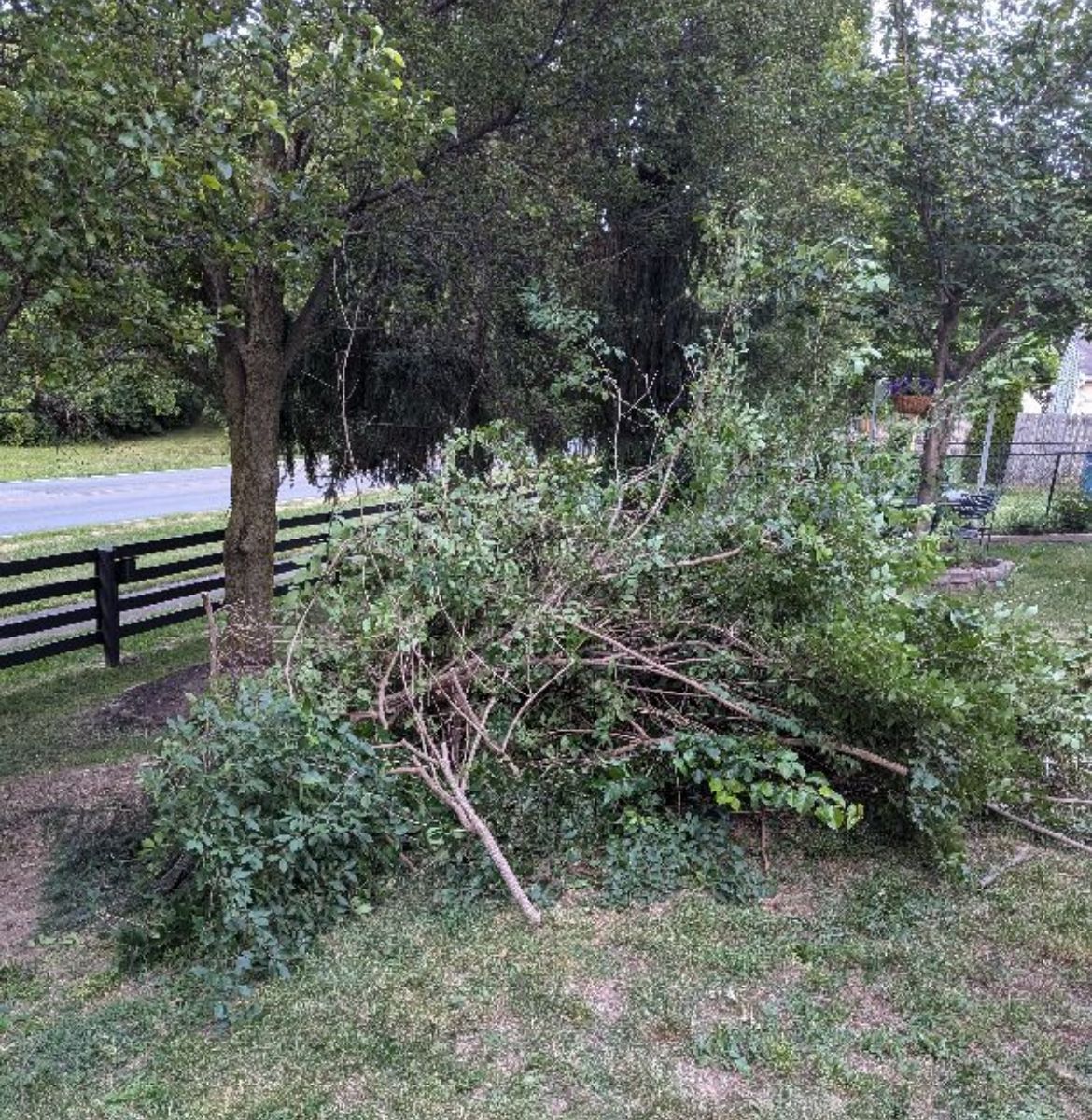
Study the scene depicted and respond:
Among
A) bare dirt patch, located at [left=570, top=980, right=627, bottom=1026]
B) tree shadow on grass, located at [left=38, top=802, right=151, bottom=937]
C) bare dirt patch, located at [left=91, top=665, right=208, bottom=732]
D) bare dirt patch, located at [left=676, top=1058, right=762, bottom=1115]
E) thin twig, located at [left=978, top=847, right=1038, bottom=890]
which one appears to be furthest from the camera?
bare dirt patch, located at [left=91, top=665, right=208, bottom=732]

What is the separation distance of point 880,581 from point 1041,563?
874 centimetres

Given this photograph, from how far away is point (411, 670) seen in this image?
434cm

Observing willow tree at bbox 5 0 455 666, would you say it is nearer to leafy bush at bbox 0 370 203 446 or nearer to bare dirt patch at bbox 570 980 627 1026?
leafy bush at bbox 0 370 203 446

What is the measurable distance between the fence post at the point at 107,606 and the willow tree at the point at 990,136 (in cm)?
770

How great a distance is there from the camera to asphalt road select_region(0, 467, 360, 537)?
16.4 metres

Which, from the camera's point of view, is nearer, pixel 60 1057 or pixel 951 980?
pixel 60 1057

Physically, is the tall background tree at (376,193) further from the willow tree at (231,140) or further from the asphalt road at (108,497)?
the asphalt road at (108,497)

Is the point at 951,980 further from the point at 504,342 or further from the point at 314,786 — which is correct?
the point at 504,342

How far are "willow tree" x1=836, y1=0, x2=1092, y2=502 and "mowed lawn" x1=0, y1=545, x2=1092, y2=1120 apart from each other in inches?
260

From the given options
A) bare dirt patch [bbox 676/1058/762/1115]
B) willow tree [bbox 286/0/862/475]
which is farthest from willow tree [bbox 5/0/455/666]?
bare dirt patch [bbox 676/1058/762/1115]

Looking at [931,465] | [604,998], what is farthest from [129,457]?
[604,998]

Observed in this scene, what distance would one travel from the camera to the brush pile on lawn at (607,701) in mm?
3623

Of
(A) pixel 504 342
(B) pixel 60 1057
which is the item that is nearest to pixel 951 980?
(B) pixel 60 1057

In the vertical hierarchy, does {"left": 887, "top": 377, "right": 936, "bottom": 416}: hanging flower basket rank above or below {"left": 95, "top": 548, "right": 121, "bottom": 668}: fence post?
above
